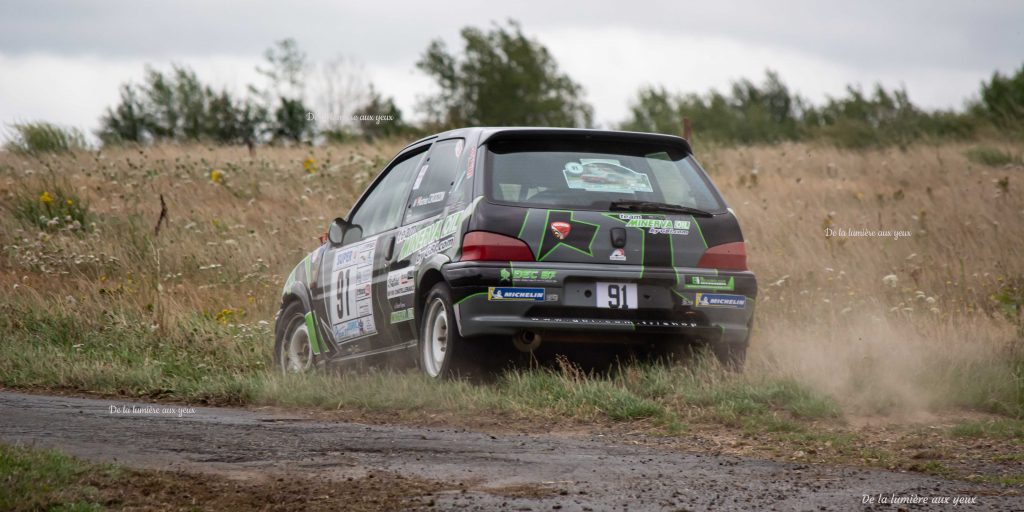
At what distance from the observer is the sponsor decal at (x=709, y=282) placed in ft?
26.1

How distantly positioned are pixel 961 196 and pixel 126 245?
11.3m

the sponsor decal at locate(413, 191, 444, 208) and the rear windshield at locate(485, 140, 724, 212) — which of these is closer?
the rear windshield at locate(485, 140, 724, 212)

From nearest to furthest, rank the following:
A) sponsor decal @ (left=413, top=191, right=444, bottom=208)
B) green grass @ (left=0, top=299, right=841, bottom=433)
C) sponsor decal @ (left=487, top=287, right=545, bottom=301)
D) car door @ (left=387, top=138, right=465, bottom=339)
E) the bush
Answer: green grass @ (left=0, top=299, right=841, bottom=433)
sponsor decal @ (left=487, top=287, right=545, bottom=301)
car door @ (left=387, top=138, right=465, bottom=339)
sponsor decal @ (left=413, top=191, right=444, bottom=208)
the bush

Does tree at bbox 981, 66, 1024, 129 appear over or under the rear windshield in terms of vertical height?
over

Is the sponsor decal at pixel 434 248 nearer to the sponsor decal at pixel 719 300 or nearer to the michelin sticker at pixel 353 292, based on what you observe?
the michelin sticker at pixel 353 292

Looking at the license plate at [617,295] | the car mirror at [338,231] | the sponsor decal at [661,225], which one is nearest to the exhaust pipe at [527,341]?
the license plate at [617,295]

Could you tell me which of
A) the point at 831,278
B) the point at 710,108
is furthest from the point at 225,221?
the point at 710,108

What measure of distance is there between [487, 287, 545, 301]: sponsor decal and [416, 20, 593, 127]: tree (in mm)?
38842

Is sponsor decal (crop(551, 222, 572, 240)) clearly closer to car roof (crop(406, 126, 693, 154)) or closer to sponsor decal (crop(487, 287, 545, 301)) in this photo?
sponsor decal (crop(487, 287, 545, 301))

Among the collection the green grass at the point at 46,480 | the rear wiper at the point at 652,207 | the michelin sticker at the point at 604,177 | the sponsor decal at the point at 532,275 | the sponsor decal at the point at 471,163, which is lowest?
the green grass at the point at 46,480

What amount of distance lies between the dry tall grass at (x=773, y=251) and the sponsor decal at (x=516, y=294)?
1.90 m

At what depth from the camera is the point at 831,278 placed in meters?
13.3

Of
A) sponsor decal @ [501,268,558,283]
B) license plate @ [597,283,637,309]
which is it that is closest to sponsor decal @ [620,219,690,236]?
license plate @ [597,283,637,309]

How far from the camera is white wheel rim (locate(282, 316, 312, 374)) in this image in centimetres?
1037
